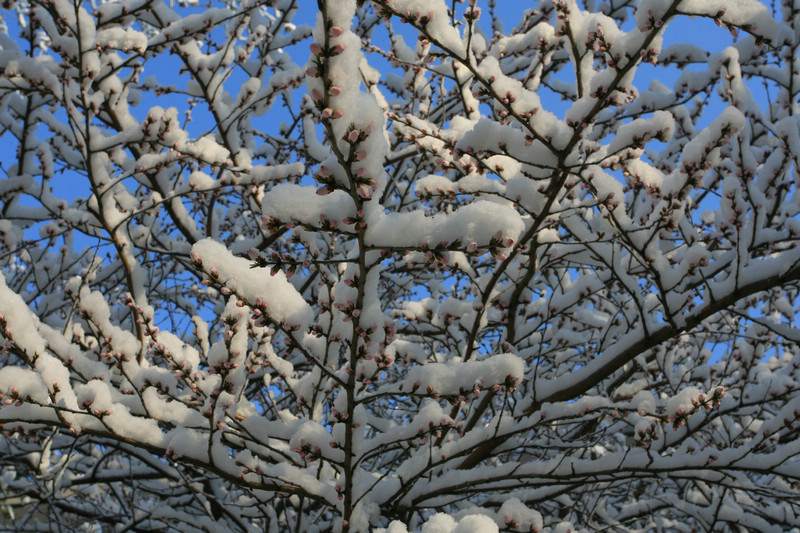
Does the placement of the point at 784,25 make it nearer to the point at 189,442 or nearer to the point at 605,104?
the point at 605,104

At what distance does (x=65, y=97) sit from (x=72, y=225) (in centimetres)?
93

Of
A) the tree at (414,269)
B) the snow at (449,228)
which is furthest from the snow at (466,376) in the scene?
the snow at (449,228)

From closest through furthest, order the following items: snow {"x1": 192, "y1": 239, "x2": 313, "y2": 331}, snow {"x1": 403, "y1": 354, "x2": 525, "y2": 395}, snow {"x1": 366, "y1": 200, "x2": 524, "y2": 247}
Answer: snow {"x1": 366, "y1": 200, "x2": 524, "y2": 247} < snow {"x1": 192, "y1": 239, "x2": 313, "y2": 331} < snow {"x1": 403, "y1": 354, "x2": 525, "y2": 395}

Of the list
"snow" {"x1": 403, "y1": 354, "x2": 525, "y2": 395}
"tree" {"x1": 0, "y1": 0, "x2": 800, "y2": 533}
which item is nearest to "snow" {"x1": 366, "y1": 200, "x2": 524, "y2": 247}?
"tree" {"x1": 0, "y1": 0, "x2": 800, "y2": 533}

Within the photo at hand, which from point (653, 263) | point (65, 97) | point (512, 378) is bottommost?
point (512, 378)

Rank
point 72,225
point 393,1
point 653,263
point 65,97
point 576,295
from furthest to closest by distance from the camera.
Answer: point 72,225 < point 576,295 < point 65,97 < point 653,263 < point 393,1

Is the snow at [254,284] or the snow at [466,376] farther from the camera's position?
the snow at [466,376]

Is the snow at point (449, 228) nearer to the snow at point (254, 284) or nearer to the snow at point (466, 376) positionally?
the snow at point (254, 284)

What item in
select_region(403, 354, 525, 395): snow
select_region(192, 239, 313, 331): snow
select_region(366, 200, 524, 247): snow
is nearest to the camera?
select_region(366, 200, 524, 247): snow

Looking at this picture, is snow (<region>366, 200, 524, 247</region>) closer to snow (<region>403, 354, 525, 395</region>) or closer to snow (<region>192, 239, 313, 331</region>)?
snow (<region>192, 239, 313, 331</region>)

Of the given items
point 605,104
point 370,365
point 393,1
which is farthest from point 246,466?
point 605,104

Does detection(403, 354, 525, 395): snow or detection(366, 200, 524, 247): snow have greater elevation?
detection(366, 200, 524, 247): snow

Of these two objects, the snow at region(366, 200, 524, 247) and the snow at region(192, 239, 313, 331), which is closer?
the snow at region(366, 200, 524, 247)

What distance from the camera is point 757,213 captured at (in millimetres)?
2875
